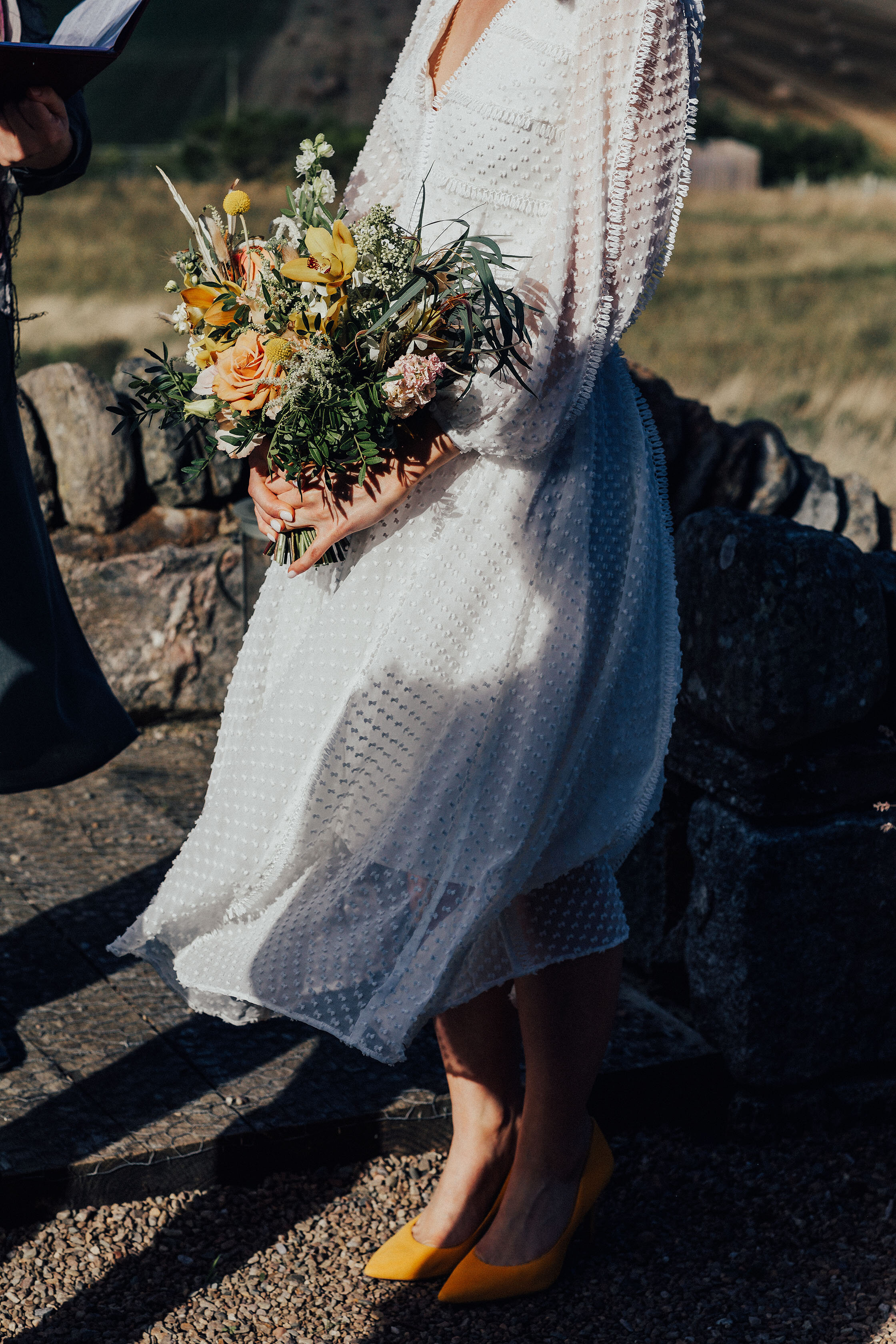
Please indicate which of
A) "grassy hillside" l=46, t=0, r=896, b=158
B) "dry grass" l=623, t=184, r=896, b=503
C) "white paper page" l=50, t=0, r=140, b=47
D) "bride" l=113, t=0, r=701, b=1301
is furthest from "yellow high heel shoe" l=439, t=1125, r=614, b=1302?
"grassy hillside" l=46, t=0, r=896, b=158

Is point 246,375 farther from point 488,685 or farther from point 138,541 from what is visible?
point 138,541

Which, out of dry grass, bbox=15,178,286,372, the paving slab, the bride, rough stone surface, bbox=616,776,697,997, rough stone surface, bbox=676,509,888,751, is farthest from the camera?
dry grass, bbox=15,178,286,372

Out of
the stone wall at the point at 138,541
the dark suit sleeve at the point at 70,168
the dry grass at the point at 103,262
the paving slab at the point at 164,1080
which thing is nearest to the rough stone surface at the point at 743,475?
the stone wall at the point at 138,541

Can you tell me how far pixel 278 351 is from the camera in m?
1.66

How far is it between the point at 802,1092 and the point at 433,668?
4.27 feet

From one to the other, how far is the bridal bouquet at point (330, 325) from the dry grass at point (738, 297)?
343 cm

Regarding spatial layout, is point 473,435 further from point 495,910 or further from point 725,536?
point 725,536

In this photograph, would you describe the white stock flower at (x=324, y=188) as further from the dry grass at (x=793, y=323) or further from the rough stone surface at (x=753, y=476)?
the dry grass at (x=793, y=323)

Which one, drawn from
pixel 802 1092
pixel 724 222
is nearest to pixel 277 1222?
pixel 802 1092

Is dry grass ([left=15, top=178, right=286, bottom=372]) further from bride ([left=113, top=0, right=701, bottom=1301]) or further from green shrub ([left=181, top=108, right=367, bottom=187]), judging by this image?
bride ([left=113, top=0, right=701, bottom=1301])

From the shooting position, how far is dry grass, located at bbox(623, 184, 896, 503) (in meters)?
7.50

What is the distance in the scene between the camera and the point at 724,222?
19.0 meters

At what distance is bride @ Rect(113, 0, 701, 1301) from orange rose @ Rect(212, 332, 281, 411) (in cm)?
19

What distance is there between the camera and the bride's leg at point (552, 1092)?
2.01 metres
